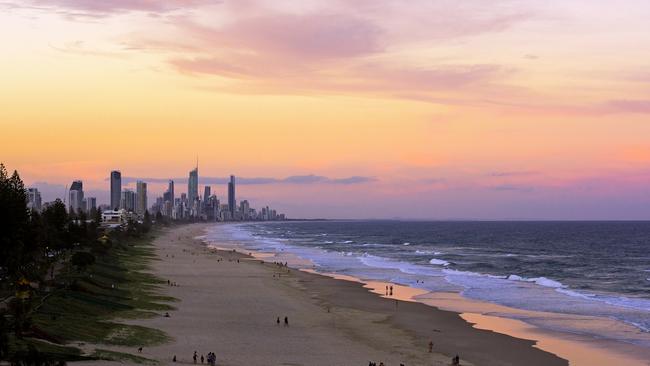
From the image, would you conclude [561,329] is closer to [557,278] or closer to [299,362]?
[299,362]

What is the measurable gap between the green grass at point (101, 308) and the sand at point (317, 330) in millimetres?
1554

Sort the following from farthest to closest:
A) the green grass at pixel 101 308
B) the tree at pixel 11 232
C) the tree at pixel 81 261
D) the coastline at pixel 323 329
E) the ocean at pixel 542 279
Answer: the tree at pixel 81 261
the ocean at pixel 542 279
the tree at pixel 11 232
the coastline at pixel 323 329
the green grass at pixel 101 308

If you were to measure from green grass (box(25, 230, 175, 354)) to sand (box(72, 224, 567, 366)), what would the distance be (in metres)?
1.55

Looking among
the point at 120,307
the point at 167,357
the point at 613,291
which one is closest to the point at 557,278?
the point at 613,291

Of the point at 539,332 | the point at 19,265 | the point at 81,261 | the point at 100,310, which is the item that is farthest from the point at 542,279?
the point at 19,265

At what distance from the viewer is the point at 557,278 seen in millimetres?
87125

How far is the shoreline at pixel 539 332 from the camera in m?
41.5

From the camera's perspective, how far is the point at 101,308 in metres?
47.6

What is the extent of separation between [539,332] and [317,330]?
14516mm

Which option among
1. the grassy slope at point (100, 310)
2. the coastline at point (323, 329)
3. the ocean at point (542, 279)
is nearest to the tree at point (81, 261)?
the grassy slope at point (100, 310)

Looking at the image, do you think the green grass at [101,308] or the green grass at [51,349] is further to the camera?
the green grass at [101,308]

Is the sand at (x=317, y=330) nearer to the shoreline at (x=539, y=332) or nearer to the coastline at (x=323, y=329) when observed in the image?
the coastline at (x=323, y=329)

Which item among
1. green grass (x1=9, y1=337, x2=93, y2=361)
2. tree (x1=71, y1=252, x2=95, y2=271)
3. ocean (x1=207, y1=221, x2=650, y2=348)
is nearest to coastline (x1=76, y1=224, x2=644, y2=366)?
green grass (x1=9, y1=337, x2=93, y2=361)

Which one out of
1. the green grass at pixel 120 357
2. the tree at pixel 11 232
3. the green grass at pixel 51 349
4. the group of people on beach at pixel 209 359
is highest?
the tree at pixel 11 232
